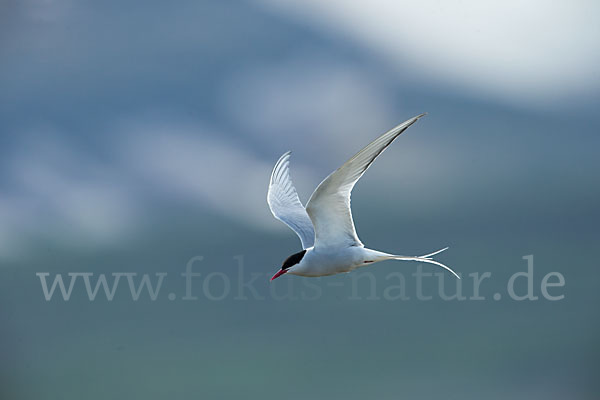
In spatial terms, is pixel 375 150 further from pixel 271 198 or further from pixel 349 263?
pixel 271 198

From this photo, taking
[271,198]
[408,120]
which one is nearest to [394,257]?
[408,120]

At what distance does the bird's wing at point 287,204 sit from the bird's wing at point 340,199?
480mm

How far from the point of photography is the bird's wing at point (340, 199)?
2686mm

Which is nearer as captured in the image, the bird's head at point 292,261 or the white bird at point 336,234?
the white bird at point 336,234

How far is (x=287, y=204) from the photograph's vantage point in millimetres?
4102

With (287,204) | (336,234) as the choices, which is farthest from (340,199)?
(287,204)

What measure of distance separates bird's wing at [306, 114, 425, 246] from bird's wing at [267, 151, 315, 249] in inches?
18.9

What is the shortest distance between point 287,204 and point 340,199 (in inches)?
41.2

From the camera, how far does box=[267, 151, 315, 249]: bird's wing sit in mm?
3812

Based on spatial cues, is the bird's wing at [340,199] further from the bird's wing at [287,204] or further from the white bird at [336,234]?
the bird's wing at [287,204]

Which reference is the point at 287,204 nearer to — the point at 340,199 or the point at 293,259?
the point at 293,259

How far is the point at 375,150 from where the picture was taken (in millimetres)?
2686

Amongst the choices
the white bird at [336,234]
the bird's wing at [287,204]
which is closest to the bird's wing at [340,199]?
the white bird at [336,234]

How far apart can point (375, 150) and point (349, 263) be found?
2.68 ft
